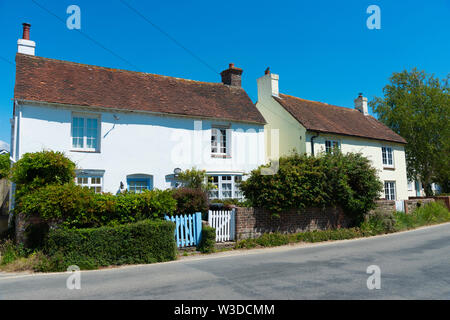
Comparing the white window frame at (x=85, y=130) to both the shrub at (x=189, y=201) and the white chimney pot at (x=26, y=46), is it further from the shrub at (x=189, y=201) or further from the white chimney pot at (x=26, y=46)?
the shrub at (x=189, y=201)

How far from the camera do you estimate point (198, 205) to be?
12.3 m

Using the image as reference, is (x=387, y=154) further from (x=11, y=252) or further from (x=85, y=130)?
(x=11, y=252)

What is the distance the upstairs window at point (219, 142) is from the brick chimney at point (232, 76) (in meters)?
4.92

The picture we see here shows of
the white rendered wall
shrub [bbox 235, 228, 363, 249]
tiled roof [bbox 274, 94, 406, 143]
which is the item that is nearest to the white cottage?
the white rendered wall

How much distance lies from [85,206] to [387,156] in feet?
79.7

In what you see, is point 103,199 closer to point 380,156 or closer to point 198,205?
point 198,205

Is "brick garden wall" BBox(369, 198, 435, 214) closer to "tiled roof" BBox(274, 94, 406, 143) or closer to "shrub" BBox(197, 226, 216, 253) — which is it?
"tiled roof" BBox(274, 94, 406, 143)

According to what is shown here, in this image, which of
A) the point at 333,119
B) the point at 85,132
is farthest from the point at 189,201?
the point at 333,119

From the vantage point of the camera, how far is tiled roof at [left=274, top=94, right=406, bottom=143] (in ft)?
75.0

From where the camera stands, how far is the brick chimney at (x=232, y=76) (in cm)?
2264

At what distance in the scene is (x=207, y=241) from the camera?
1155 cm
